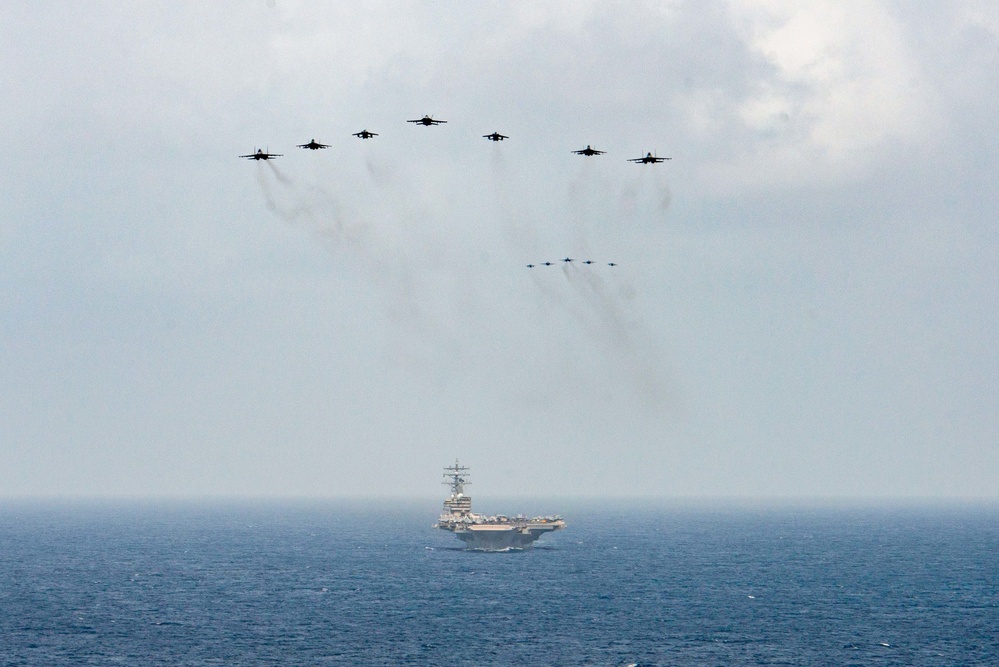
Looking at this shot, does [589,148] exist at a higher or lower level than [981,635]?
higher

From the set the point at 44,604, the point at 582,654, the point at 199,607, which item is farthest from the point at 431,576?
the point at 582,654

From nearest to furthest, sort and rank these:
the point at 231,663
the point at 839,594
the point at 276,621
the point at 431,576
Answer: the point at 231,663 < the point at 276,621 < the point at 839,594 < the point at 431,576

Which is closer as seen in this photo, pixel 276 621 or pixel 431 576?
pixel 276 621

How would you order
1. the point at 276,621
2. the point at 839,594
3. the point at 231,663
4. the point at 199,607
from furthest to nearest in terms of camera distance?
the point at 839,594, the point at 199,607, the point at 276,621, the point at 231,663

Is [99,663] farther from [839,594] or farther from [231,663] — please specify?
[839,594]

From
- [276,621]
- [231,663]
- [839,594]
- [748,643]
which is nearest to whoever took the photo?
[231,663]

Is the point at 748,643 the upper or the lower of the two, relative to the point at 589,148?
lower

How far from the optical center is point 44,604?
15700 cm

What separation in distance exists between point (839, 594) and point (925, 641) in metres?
43.8

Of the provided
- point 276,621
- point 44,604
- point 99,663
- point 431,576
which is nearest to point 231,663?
point 99,663

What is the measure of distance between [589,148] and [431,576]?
335 ft

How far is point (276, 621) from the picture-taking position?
14100 cm

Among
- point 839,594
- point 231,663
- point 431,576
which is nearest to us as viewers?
point 231,663

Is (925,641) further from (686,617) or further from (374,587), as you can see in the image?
(374,587)
